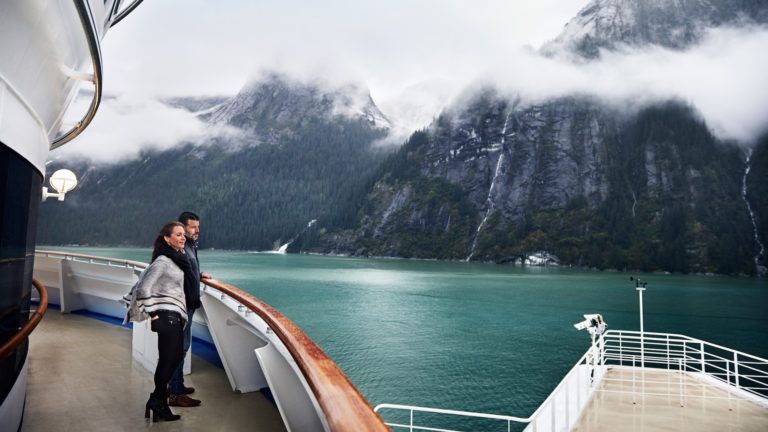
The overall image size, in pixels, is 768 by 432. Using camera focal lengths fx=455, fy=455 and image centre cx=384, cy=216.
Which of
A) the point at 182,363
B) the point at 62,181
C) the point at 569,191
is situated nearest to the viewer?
the point at 182,363

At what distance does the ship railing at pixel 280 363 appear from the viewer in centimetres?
129

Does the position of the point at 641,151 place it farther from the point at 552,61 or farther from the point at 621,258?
the point at 552,61

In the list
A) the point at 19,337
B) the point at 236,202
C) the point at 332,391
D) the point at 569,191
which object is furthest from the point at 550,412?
the point at 236,202

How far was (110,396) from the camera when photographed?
329cm

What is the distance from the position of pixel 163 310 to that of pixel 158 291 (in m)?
0.12

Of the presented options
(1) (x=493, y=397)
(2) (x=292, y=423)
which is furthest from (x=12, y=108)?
(1) (x=493, y=397)

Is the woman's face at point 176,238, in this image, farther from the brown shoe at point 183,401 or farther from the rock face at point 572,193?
the rock face at point 572,193

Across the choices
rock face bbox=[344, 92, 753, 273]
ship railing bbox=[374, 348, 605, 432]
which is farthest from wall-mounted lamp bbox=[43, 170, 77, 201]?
rock face bbox=[344, 92, 753, 273]

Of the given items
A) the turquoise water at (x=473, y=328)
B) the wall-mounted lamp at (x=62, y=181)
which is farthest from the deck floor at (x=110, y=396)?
the turquoise water at (x=473, y=328)

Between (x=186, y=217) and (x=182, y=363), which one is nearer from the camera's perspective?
(x=182, y=363)

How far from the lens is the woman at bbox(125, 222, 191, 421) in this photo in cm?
269

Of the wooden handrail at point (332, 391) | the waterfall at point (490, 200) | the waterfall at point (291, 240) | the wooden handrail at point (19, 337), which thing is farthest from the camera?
the waterfall at point (291, 240)

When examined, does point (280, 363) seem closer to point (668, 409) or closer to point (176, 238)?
point (176, 238)

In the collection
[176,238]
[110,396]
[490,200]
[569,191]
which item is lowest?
[110,396]
